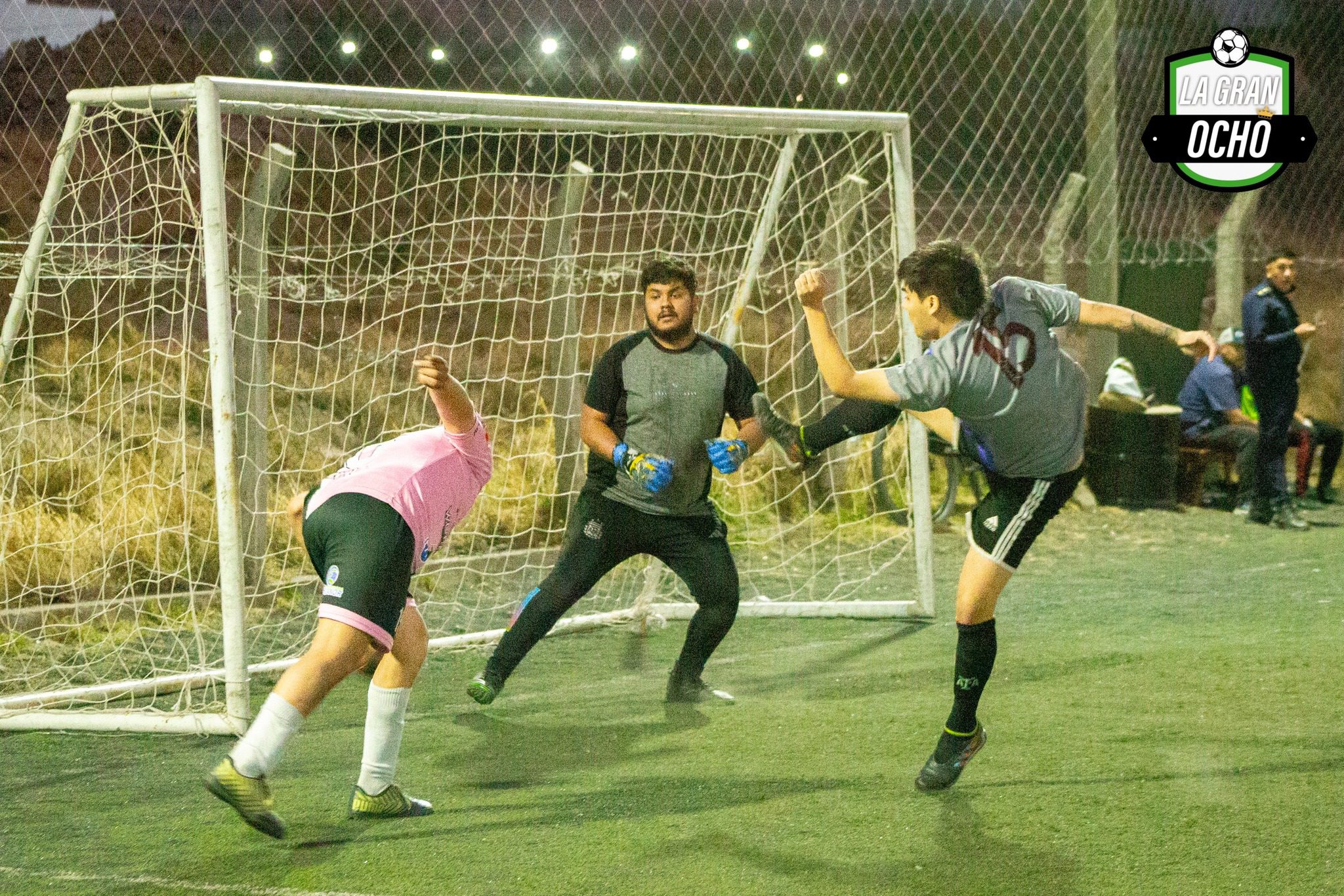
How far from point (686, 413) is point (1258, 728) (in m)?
2.30

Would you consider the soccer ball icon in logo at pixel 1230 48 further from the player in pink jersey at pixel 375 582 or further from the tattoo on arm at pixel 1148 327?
the player in pink jersey at pixel 375 582

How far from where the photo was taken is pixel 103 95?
4914 millimetres

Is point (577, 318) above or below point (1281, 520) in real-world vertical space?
above

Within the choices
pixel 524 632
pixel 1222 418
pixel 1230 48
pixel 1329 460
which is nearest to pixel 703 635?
pixel 524 632

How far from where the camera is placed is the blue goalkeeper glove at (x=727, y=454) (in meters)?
4.76

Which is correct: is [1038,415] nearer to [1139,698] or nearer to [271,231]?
[1139,698]

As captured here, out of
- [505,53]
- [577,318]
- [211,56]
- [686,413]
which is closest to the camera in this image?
[686,413]

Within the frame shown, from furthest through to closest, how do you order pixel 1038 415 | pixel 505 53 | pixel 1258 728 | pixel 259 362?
pixel 505 53, pixel 259 362, pixel 1258 728, pixel 1038 415

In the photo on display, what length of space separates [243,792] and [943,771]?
205cm

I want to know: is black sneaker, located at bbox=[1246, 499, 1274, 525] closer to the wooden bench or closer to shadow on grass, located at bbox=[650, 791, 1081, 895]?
the wooden bench

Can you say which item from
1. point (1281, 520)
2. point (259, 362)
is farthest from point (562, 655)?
point (1281, 520)

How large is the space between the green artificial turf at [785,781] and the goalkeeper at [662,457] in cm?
39

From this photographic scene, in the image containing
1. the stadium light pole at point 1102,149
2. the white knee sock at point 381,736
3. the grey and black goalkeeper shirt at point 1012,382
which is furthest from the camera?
the stadium light pole at point 1102,149

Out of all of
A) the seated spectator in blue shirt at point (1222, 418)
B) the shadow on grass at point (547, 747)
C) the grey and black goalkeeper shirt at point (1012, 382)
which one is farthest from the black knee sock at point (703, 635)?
the seated spectator in blue shirt at point (1222, 418)
